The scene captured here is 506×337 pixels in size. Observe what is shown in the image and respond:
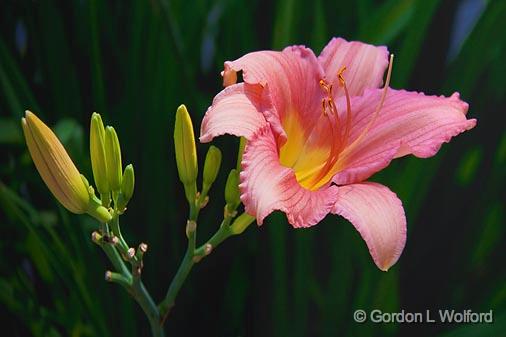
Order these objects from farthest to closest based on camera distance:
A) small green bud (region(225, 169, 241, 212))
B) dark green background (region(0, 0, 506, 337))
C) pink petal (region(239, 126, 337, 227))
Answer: dark green background (region(0, 0, 506, 337)) → small green bud (region(225, 169, 241, 212)) → pink petal (region(239, 126, 337, 227))

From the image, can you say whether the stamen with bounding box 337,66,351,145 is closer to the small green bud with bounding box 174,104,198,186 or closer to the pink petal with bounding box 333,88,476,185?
the pink petal with bounding box 333,88,476,185

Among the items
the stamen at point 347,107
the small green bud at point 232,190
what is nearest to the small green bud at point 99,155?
the small green bud at point 232,190

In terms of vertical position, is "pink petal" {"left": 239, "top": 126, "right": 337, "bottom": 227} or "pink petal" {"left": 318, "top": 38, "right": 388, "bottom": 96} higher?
"pink petal" {"left": 318, "top": 38, "right": 388, "bottom": 96}

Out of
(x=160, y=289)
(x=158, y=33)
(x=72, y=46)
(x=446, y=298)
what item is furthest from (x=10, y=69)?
(x=446, y=298)

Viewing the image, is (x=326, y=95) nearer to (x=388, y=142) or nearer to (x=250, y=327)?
(x=388, y=142)

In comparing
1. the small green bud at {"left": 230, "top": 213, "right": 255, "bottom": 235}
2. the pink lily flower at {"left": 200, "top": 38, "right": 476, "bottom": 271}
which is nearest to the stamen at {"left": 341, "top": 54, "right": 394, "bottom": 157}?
the pink lily flower at {"left": 200, "top": 38, "right": 476, "bottom": 271}

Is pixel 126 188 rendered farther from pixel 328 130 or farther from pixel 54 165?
pixel 328 130

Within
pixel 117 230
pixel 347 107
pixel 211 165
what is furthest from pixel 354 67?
pixel 117 230
